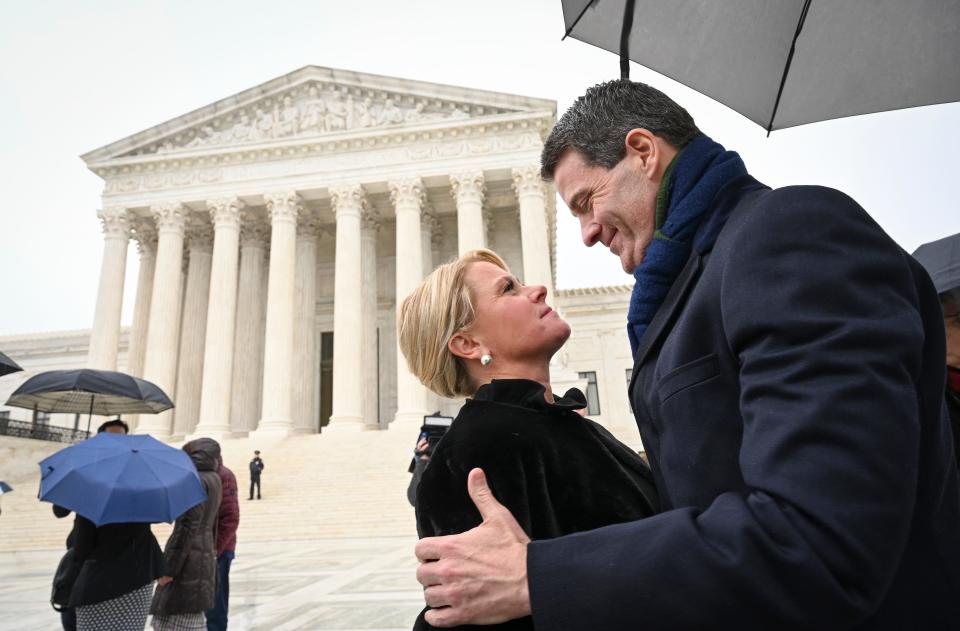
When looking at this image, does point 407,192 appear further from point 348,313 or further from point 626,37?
point 626,37

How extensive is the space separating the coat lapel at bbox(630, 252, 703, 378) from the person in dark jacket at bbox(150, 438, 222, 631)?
424cm

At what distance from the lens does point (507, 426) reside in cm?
165

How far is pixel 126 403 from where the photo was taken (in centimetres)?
1522

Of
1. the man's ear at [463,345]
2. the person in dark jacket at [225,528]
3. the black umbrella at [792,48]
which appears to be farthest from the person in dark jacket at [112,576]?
the black umbrella at [792,48]

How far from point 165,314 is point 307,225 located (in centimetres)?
750

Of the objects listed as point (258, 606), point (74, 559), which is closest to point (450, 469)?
point (74, 559)

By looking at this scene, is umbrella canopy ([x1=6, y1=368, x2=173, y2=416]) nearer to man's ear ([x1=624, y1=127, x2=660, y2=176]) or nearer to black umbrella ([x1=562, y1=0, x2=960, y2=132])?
black umbrella ([x1=562, y1=0, x2=960, y2=132])

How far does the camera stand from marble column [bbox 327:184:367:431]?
2538 cm

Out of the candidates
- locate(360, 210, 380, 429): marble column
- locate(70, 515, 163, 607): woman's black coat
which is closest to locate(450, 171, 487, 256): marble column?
locate(360, 210, 380, 429): marble column

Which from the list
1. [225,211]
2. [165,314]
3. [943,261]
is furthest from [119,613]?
[225,211]

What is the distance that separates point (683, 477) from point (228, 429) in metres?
27.2

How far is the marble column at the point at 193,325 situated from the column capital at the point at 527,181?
15372mm

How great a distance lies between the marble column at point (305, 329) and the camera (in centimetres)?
2803

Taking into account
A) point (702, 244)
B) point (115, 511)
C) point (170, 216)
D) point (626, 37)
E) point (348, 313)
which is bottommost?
point (115, 511)
